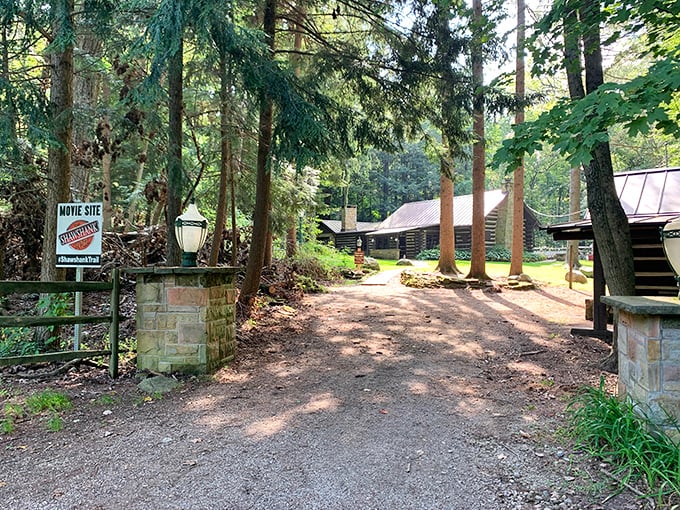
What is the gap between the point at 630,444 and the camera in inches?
103

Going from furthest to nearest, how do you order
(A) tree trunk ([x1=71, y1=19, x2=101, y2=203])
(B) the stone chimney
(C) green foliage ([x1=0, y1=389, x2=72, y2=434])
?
(B) the stone chimney, (A) tree trunk ([x1=71, y1=19, x2=101, y2=203]), (C) green foliage ([x1=0, y1=389, x2=72, y2=434])

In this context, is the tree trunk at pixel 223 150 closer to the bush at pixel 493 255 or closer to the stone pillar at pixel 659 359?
the stone pillar at pixel 659 359

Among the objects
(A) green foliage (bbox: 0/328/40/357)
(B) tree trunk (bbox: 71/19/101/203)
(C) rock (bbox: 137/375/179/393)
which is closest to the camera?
(C) rock (bbox: 137/375/179/393)

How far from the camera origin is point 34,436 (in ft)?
10.5

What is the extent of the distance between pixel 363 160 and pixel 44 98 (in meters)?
16.1

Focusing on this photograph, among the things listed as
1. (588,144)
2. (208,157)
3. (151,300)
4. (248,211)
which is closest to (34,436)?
(151,300)

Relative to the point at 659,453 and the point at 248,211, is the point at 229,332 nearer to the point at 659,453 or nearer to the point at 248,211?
the point at 659,453

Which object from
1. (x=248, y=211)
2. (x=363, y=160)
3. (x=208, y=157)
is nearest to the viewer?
(x=208, y=157)

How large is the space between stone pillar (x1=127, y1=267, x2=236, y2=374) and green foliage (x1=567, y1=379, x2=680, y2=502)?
12.2 feet

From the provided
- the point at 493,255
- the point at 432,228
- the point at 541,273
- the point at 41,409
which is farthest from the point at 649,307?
the point at 432,228

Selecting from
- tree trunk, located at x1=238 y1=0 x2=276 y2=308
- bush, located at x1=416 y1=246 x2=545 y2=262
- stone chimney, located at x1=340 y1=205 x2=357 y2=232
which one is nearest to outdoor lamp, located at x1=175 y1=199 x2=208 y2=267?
tree trunk, located at x1=238 y1=0 x2=276 y2=308

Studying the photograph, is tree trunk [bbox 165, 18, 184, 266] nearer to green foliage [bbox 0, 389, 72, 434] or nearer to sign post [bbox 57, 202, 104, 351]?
sign post [bbox 57, 202, 104, 351]

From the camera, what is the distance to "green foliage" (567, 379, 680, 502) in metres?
2.34

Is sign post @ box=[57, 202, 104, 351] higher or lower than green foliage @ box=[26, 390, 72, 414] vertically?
higher
